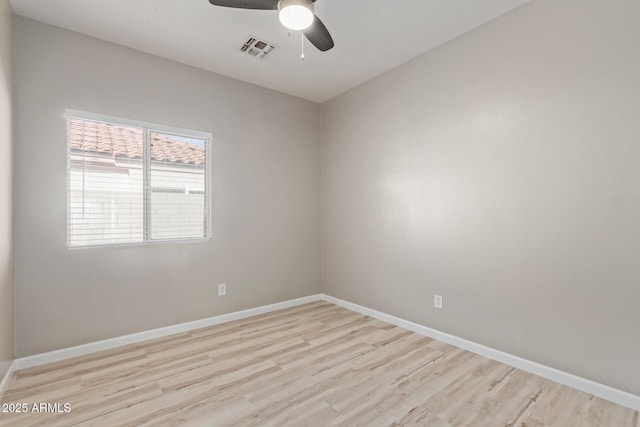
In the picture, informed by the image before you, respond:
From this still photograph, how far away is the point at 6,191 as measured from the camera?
219 cm

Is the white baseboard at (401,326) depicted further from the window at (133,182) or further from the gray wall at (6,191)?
the window at (133,182)

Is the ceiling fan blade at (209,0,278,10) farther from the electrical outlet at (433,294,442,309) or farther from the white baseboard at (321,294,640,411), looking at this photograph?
the white baseboard at (321,294,640,411)

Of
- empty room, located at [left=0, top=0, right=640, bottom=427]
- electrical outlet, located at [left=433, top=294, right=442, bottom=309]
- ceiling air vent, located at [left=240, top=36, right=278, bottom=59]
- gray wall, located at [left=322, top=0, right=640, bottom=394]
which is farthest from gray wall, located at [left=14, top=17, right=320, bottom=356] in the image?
electrical outlet, located at [left=433, top=294, right=442, bottom=309]

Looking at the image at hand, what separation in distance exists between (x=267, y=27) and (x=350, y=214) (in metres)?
2.26

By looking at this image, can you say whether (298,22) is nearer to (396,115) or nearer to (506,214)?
(396,115)

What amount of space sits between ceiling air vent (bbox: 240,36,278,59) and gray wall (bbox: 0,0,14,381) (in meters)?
1.71

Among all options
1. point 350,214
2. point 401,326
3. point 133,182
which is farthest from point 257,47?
point 401,326

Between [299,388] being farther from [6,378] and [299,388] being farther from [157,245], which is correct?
[6,378]

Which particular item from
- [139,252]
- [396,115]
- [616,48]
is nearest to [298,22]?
[396,115]

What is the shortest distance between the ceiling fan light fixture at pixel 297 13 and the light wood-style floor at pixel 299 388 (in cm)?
242

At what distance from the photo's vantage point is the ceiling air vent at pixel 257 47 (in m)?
2.84

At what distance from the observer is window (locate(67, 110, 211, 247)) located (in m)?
2.70

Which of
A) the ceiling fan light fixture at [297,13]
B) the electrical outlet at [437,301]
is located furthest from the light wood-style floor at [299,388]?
the ceiling fan light fixture at [297,13]

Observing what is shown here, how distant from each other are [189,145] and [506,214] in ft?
10.3
